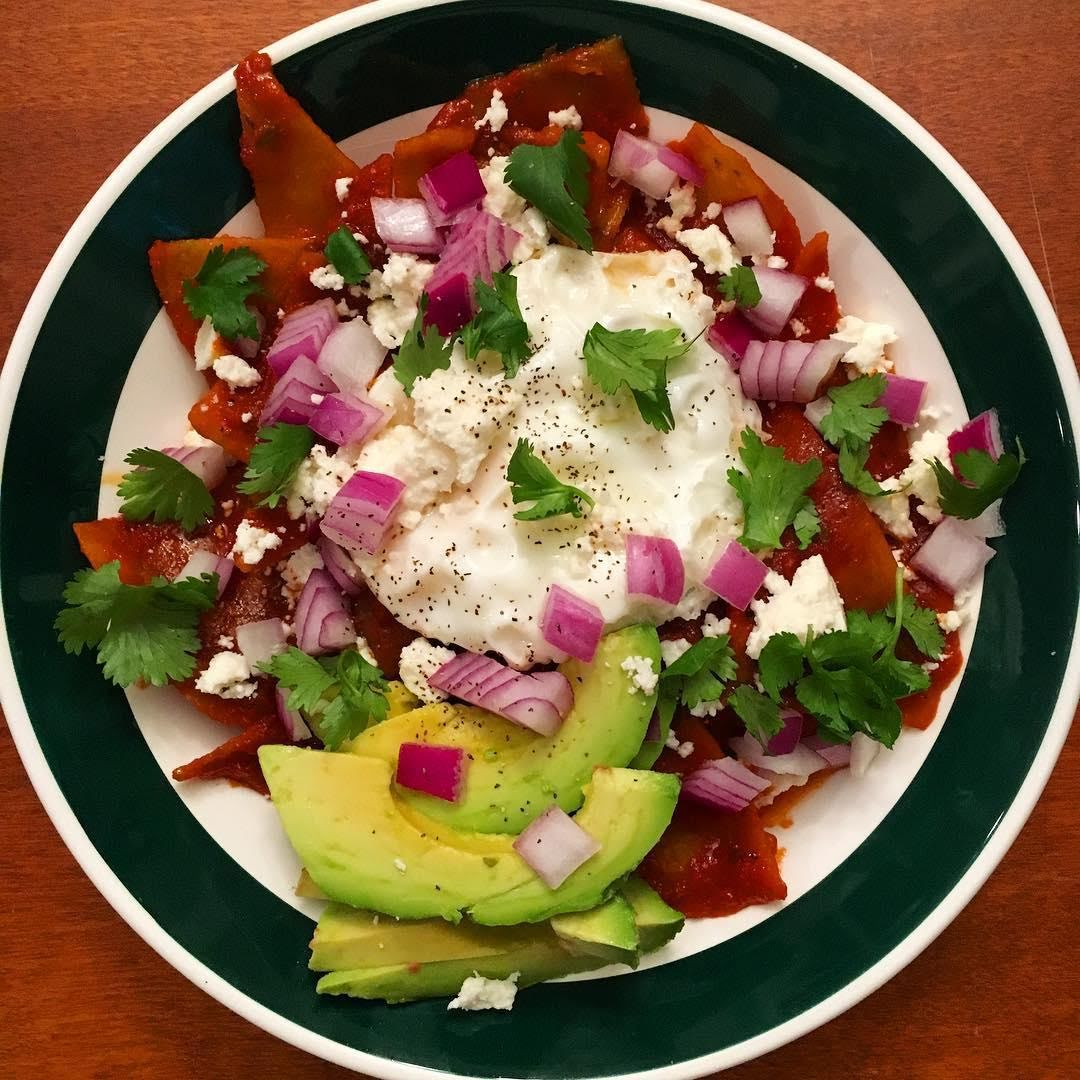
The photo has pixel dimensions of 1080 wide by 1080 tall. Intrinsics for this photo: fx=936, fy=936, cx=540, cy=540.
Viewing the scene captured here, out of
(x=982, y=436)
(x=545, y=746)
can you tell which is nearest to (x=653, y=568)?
(x=545, y=746)

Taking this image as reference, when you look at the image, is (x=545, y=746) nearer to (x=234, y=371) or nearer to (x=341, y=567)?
(x=341, y=567)

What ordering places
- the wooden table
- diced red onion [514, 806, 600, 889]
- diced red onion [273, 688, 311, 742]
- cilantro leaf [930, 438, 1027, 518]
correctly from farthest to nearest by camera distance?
the wooden table
diced red onion [273, 688, 311, 742]
cilantro leaf [930, 438, 1027, 518]
diced red onion [514, 806, 600, 889]

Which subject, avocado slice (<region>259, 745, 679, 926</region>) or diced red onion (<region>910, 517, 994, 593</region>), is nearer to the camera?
avocado slice (<region>259, 745, 679, 926</region>)

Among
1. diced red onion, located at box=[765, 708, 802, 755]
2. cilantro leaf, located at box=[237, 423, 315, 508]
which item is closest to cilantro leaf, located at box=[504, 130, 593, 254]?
cilantro leaf, located at box=[237, 423, 315, 508]

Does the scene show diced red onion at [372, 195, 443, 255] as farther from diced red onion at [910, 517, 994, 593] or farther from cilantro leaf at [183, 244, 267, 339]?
diced red onion at [910, 517, 994, 593]

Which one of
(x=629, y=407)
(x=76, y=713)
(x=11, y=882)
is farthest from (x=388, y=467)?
(x=11, y=882)
